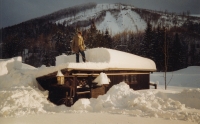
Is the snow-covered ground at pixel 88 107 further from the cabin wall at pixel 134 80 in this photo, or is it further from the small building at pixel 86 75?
the cabin wall at pixel 134 80

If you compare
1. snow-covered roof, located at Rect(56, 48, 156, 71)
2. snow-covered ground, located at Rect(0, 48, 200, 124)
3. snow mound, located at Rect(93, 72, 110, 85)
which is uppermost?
snow-covered roof, located at Rect(56, 48, 156, 71)

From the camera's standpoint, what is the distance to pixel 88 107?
7391 mm

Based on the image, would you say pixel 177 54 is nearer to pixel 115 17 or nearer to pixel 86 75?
pixel 115 17

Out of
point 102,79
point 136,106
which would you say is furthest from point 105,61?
point 136,106

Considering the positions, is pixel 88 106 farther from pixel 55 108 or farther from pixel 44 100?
pixel 44 100

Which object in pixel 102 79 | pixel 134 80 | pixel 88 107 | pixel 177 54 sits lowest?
pixel 88 107

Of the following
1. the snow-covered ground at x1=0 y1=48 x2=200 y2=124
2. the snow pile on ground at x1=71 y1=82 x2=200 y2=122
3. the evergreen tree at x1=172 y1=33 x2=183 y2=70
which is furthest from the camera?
the evergreen tree at x1=172 y1=33 x2=183 y2=70

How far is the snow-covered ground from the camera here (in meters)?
6.05

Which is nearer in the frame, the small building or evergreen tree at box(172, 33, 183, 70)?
the small building

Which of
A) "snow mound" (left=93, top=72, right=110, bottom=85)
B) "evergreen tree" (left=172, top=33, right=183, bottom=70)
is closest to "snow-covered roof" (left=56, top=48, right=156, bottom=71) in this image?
"snow mound" (left=93, top=72, right=110, bottom=85)

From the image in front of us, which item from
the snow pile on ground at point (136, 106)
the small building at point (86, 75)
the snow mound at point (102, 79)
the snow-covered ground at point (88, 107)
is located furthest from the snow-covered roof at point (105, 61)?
the snow pile on ground at point (136, 106)

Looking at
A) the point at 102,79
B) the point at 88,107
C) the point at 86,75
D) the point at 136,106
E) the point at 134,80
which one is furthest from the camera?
the point at 134,80

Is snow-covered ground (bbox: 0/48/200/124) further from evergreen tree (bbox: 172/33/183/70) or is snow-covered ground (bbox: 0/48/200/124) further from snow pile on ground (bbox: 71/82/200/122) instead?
evergreen tree (bbox: 172/33/183/70)

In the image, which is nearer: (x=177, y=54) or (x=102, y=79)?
(x=102, y=79)
